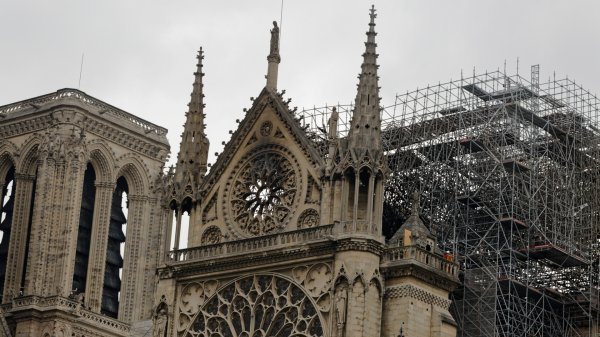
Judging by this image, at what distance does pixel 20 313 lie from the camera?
6425 cm

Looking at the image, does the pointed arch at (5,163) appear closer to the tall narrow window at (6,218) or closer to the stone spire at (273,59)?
the tall narrow window at (6,218)

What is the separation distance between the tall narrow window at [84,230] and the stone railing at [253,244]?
20047 millimetres

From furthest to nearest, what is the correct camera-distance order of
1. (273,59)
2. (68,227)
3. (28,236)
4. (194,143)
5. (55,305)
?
(28,236), (68,227), (55,305), (194,143), (273,59)

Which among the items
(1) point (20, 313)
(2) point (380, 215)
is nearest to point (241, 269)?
(2) point (380, 215)

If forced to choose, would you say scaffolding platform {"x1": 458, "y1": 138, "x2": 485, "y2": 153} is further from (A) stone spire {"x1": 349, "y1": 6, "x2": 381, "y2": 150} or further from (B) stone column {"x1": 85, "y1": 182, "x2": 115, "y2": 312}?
(B) stone column {"x1": 85, "y1": 182, "x2": 115, "y2": 312}

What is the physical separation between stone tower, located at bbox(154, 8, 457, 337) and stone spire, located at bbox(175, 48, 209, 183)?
0.06m

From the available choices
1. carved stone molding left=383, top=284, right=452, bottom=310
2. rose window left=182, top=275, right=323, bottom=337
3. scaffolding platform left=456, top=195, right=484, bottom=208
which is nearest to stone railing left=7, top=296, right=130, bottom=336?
rose window left=182, top=275, right=323, bottom=337

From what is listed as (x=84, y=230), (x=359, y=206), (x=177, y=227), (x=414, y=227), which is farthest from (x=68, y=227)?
(x=414, y=227)

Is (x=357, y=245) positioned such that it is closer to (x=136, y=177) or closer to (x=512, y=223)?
(x=512, y=223)

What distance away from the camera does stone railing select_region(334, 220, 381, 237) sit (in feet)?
145

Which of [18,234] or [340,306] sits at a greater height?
[18,234]

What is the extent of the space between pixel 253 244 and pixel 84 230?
75.2ft

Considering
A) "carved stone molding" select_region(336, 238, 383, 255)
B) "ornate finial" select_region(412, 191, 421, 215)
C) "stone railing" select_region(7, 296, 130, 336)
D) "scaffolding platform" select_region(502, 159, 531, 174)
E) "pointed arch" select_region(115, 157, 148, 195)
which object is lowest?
"carved stone molding" select_region(336, 238, 383, 255)

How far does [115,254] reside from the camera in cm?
6938
